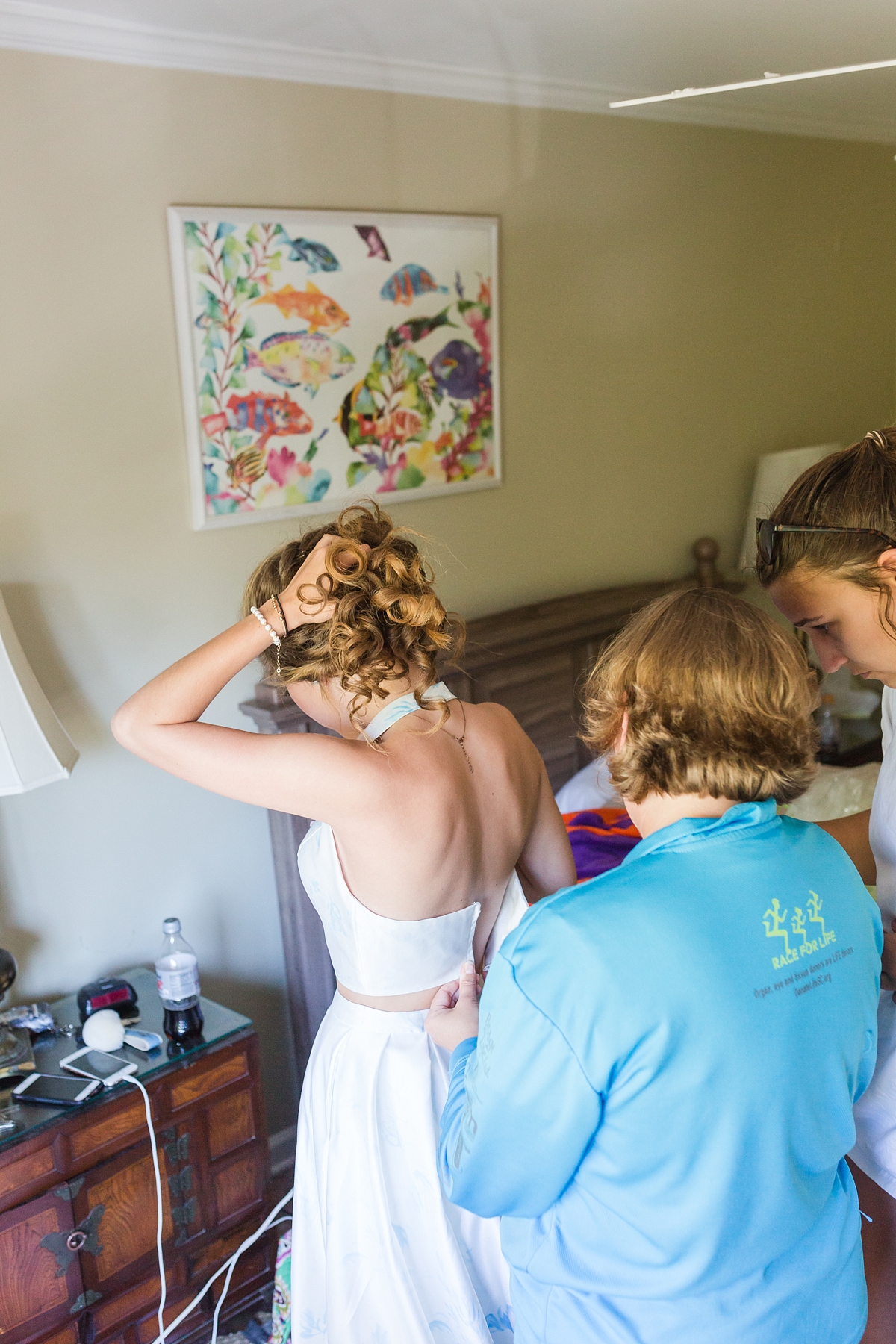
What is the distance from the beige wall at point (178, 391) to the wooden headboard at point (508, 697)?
0.24 feet

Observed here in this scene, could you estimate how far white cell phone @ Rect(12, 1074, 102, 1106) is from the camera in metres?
1.80

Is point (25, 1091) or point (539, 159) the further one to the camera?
point (539, 159)

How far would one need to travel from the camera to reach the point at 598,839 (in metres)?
2.54

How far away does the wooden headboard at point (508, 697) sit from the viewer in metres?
2.39

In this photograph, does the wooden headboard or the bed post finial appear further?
the bed post finial

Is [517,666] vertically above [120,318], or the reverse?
[120,318]

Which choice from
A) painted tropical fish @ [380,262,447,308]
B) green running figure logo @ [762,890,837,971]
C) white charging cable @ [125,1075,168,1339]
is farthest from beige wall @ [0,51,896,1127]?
green running figure logo @ [762,890,837,971]

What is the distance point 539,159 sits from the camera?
109 inches

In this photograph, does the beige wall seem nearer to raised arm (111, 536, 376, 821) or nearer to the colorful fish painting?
the colorful fish painting

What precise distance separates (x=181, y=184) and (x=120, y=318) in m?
0.31

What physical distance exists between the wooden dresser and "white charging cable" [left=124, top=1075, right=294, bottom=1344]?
0.01 meters

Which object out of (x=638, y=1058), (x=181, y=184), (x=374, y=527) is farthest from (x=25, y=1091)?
(x=181, y=184)

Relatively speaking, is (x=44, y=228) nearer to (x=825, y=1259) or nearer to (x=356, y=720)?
(x=356, y=720)

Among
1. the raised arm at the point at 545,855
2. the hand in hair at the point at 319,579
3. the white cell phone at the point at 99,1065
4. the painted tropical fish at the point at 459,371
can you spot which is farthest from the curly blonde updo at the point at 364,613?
the painted tropical fish at the point at 459,371
